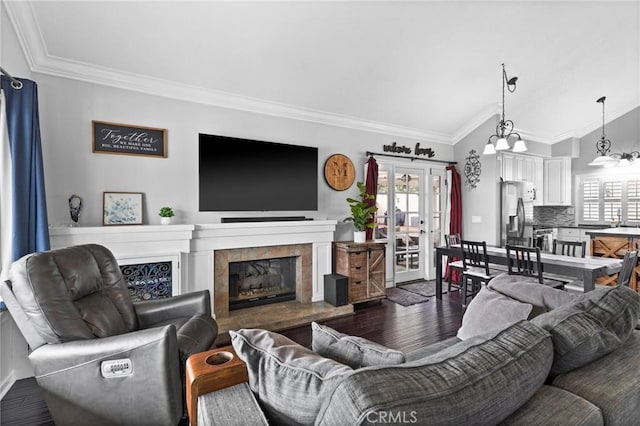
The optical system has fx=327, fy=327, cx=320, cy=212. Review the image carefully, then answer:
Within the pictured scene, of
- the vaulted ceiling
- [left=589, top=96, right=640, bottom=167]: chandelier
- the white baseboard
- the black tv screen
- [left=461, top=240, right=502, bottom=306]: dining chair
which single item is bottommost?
the white baseboard

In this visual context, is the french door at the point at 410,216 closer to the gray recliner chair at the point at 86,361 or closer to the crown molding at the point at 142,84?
the crown molding at the point at 142,84

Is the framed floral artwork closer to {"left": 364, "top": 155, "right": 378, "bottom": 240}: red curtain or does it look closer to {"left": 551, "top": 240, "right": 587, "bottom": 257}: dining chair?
{"left": 364, "top": 155, "right": 378, "bottom": 240}: red curtain

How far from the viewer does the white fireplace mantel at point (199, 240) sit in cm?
293

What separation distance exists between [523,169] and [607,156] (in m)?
1.29

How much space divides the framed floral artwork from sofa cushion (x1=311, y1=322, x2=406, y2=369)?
2788 mm

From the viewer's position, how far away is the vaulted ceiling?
288cm

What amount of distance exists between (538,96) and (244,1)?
188 inches

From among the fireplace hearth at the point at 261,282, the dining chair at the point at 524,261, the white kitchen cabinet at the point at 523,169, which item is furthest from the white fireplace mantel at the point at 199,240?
the white kitchen cabinet at the point at 523,169

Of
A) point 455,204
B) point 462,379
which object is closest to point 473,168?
point 455,204

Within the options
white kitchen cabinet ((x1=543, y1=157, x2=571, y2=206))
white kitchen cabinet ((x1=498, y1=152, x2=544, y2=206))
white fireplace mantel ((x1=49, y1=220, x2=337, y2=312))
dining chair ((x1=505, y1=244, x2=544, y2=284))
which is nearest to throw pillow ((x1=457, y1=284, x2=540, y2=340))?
dining chair ((x1=505, y1=244, x2=544, y2=284))

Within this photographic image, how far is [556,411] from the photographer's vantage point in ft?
2.96

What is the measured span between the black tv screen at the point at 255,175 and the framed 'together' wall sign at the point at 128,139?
432mm

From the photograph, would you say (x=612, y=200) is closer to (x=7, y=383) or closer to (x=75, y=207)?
(x=75, y=207)

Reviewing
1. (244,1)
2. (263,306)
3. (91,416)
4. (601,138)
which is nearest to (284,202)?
(263,306)
